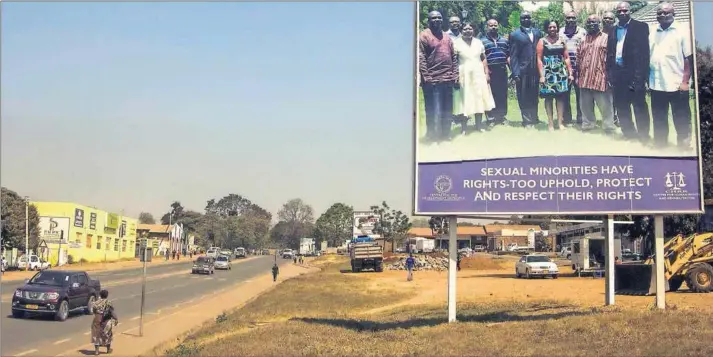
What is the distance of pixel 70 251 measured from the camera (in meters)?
73.4

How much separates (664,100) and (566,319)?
531 cm

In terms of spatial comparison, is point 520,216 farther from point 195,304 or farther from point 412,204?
point 195,304

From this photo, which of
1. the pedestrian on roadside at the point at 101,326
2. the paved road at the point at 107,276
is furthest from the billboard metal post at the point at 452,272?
the paved road at the point at 107,276

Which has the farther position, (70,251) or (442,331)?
(70,251)

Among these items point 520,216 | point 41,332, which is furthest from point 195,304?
point 520,216

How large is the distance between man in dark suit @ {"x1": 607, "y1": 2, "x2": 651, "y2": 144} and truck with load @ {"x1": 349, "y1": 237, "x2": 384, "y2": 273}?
48.1 m

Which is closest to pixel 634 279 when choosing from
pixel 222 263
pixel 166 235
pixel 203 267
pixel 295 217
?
pixel 203 267

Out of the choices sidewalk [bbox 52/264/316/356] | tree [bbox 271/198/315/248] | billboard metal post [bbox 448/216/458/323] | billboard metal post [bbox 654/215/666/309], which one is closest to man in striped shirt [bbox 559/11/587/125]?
billboard metal post [bbox 654/215/666/309]

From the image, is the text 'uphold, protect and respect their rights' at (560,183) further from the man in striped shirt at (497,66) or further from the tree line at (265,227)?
the tree line at (265,227)

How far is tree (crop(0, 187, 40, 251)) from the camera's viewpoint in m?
58.5

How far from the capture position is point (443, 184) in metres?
15.4

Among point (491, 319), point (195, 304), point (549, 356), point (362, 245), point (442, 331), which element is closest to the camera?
point (549, 356)

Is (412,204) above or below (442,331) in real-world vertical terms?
above

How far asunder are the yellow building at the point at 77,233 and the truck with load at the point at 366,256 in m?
28.6
